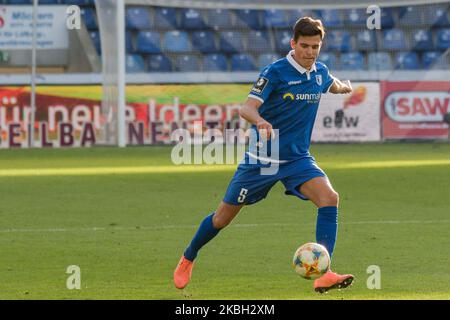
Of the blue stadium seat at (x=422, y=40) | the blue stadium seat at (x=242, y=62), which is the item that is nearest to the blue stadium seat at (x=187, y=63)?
the blue stadium seat at (x=242, y=62)

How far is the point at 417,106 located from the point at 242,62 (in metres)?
6.49

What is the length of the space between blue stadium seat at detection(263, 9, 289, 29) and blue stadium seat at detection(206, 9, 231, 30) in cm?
106

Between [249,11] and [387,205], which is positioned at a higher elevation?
[249,11]

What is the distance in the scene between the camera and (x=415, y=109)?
30125 mm

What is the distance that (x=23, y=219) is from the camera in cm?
1426

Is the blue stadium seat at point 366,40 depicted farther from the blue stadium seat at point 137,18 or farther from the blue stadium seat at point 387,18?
the blue stadium seat at point 137,18

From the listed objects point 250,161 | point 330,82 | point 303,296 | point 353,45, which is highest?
point 353,45

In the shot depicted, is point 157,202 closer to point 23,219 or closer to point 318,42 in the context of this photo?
point 23,219

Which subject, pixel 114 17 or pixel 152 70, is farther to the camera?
→ pixel 152 70

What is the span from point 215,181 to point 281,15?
17380 millimetres

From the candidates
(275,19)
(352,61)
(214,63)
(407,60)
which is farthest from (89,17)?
(407,60)

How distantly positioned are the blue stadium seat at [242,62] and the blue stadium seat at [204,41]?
0.64 metres

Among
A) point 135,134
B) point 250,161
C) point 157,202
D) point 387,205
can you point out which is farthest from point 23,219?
point 135,134

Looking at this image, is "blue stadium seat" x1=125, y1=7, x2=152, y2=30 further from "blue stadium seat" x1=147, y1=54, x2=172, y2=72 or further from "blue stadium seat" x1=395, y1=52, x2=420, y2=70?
"blue stadium seat" x1=395, y1=52, x2=420, y2=70
